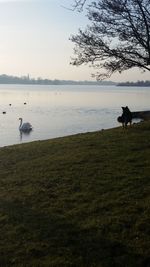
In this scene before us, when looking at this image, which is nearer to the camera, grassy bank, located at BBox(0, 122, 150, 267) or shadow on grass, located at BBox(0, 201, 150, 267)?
shadow on grass, located at BBox(0, 201, 150, 267)

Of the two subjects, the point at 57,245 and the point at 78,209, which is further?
the point at 78,209

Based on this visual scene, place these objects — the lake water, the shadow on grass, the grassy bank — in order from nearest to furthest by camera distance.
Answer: the shadow on grass → the grassy bank → the lake water

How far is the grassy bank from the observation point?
21.6 ft

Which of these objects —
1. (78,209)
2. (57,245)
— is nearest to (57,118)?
(78,209)

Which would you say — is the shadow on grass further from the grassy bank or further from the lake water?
the lake water

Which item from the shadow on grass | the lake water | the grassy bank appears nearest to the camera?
the shadow on grass

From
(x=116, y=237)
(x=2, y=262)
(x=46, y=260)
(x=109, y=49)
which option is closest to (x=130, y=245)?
(x=116, y=237)

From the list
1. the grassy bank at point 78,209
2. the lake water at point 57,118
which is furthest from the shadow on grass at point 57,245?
the lake water at point 57,118

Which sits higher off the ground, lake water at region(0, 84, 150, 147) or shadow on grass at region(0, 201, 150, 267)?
shadow on grass at region(0, 201, 150, 267)

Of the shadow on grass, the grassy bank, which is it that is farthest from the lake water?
the shadow on grass

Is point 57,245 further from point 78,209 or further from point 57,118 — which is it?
point 57,118

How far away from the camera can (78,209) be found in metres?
8.38

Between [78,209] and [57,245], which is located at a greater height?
[78,209]

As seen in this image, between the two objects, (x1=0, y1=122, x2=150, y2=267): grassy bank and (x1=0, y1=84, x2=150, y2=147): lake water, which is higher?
(x1=0, y1=122, x2=150, y2=267): grassy bank
